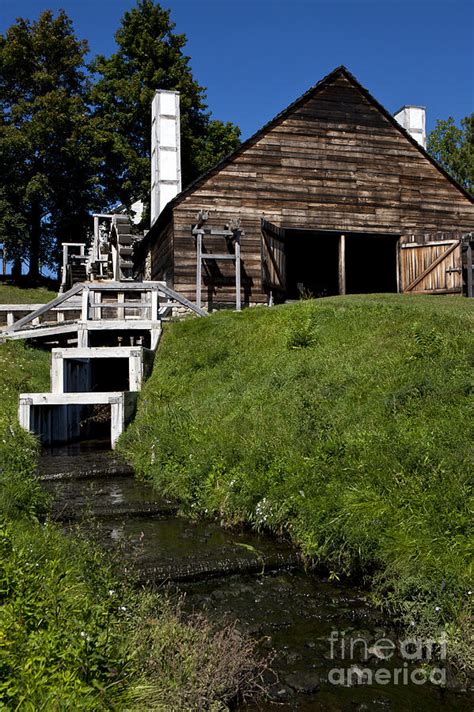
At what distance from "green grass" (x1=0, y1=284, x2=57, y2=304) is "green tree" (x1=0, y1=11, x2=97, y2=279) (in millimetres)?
2979

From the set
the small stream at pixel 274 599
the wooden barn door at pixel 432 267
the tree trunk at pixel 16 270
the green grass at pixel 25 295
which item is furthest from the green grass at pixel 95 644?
the tree trunk at pixel 16 270

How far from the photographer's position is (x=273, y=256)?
19.9 m

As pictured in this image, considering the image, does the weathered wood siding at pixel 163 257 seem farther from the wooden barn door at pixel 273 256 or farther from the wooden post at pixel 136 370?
the wooden post at pixel 136 370

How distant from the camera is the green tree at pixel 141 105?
39438 millimetres

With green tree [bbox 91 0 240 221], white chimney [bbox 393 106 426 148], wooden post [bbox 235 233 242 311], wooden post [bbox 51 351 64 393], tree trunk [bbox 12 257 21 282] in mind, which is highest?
green tree [bbox 91 0 240 221]

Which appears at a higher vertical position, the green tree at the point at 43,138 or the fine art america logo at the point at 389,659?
the green tree at the point at 43,138

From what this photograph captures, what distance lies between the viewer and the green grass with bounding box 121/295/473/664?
6000 mm

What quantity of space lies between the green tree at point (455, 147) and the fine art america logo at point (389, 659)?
145ft

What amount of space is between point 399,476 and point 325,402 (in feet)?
8.94

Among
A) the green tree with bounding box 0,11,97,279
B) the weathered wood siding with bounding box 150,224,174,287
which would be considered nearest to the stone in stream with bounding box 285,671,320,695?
the weathered wood siding with bounding box 150,224,174,287

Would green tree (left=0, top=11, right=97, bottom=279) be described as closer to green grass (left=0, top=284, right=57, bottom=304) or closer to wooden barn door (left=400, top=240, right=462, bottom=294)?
green grass (left=0, top=284, right=57, bottom=304)

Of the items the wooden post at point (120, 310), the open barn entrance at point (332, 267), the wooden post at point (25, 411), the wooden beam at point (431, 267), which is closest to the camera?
the wooden post at point (25, 411)

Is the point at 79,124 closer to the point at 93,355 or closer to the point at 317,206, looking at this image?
the point at 317,206

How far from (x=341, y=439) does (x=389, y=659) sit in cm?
353
